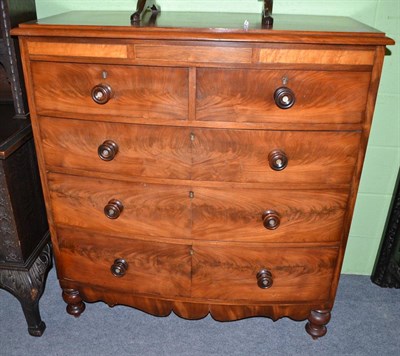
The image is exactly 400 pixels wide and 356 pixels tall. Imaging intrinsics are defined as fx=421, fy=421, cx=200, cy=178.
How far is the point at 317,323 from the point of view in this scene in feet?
5.70

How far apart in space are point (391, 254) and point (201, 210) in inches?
44.1

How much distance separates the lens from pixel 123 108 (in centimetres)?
134

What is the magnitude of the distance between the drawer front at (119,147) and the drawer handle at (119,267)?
0.36 meters

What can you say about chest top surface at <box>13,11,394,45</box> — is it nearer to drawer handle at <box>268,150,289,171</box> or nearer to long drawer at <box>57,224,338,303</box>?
drawer handle at <box>268,150,289,171</box>

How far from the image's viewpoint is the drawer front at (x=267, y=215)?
1.44 meters

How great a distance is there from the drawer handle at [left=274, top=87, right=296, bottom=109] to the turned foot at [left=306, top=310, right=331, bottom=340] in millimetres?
911

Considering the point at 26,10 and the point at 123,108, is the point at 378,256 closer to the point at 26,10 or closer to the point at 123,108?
the point at 123,108

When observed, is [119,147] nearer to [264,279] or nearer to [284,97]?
[284,97]

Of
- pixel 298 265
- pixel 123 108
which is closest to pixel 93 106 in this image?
pixel 123 108

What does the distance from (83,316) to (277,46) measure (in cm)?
144

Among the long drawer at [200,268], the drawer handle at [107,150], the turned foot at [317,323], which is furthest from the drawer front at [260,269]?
the drawer handle at [107,150]

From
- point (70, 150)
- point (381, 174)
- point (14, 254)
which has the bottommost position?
point (14, 254)

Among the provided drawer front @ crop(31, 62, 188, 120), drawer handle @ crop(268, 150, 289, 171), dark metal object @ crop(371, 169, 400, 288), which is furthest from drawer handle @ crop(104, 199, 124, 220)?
dark metal object @ crop(371, 169, 400, 288)

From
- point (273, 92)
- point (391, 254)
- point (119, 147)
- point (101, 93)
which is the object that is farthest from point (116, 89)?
point (391, 254)
